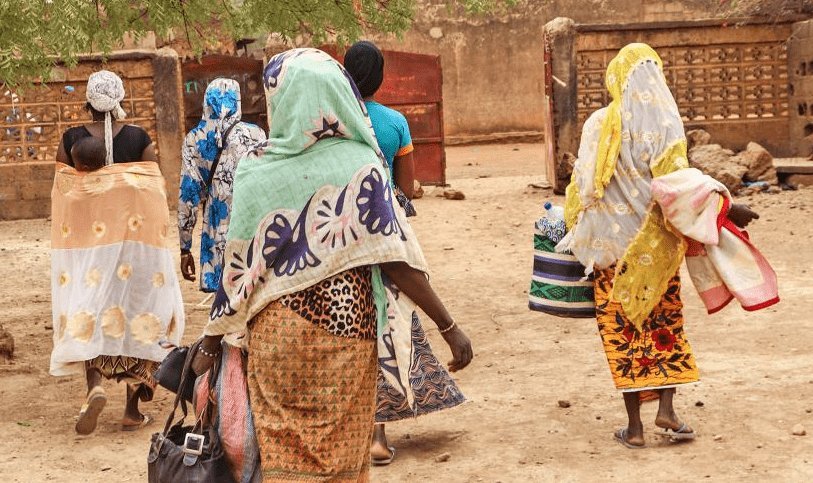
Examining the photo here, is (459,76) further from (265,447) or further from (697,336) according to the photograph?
(265,447)

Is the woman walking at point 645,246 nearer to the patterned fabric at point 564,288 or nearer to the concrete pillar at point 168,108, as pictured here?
the patterned fabric at point 564,288

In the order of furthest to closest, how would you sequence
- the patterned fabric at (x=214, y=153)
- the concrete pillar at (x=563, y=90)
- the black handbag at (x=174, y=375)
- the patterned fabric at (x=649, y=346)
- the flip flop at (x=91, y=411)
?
the concrete pillar at (x=563, y=90) → the patterned fabric at (x=214, y=153) → the flip flop at (x=91, y=411) → the patterned fabric at (x=649, y=346) → the black handbag at (x=174, y=375)

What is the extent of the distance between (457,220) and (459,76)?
944 cm

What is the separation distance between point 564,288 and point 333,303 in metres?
2.44

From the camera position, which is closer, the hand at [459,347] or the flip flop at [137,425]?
the hand at [459,347]

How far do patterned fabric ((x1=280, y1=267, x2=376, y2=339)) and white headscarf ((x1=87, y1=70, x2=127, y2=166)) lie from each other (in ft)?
9.91

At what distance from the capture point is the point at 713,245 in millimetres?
5016

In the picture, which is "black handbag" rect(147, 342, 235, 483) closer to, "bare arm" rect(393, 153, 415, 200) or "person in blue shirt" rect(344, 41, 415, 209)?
"person in blue shirt" rect(344, 41, 415, 209)

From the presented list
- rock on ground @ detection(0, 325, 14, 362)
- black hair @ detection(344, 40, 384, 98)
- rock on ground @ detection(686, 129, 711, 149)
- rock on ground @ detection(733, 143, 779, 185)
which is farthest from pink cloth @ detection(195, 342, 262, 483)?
rock on ground @ detection(686, 129, 711, 149)

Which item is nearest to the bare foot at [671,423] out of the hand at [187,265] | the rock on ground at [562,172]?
the hand at [187,265]

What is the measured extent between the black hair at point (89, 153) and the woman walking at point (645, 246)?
2.32m

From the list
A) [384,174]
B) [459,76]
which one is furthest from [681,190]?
[459,76]

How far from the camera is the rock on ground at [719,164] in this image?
42.2 ft

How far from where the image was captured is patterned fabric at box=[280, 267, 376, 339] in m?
3.09
